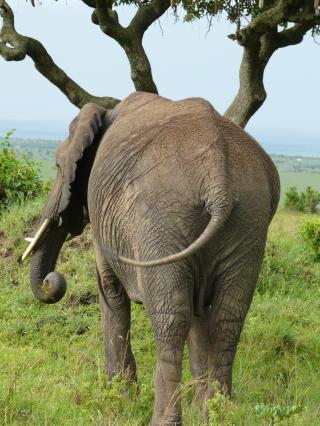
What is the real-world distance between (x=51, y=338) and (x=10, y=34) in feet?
25.6

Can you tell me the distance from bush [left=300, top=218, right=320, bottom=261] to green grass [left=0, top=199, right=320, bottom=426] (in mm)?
170

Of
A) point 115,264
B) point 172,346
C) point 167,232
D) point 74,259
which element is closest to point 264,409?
point 172,346

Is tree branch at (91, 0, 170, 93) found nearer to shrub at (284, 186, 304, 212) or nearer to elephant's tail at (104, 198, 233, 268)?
shrub at (284, 186, 304, 212)

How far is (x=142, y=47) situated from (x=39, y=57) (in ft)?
5.53

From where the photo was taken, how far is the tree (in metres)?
13.9

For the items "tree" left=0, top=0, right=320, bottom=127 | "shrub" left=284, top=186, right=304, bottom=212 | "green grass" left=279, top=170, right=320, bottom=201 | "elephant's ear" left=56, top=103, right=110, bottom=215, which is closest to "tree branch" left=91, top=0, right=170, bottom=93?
"tree" left=0, top=0, right=320, bottom=127

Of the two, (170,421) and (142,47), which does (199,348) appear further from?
(142,47)

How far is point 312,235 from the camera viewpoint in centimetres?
1078

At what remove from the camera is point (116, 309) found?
20.2 ft

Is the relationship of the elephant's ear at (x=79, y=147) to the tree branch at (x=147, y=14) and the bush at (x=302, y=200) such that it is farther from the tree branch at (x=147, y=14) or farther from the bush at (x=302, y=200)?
the bush at (x=302, y=200)

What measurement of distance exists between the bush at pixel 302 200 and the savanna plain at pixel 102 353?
7.70 meters

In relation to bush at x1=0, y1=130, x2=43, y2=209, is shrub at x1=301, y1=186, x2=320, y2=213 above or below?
below

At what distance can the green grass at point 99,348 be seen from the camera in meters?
5.55

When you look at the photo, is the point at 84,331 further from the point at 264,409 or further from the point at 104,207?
the point at 264,409
